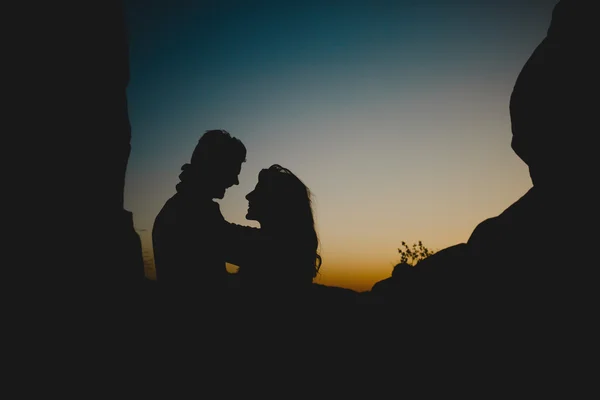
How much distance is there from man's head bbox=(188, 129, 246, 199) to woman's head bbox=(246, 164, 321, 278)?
1.98ft

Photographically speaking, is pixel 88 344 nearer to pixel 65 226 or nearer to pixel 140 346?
pixel 140 346

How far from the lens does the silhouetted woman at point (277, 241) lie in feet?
15.4

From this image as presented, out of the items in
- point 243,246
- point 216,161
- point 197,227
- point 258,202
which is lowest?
point 243,246

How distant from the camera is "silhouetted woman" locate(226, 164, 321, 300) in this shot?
4684mm

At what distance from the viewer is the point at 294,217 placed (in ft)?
16.9

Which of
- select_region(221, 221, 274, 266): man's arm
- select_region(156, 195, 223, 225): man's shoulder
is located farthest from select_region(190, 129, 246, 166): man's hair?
select_region(221, 221, 274, 266): man's arm

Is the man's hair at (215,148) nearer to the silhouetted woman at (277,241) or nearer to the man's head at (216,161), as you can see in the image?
the man's head at (216,161)

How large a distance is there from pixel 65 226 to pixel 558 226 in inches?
264

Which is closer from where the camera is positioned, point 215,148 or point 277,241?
point 215,148

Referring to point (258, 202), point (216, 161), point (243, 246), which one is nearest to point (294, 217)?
point (258, 202)

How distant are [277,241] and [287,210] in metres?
0.57

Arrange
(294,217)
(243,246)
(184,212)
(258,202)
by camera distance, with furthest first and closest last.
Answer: (258,202), (294,217), (243,246), (184,212)

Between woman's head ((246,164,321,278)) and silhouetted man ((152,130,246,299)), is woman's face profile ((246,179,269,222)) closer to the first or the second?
woman's head ((246,164,321,278))

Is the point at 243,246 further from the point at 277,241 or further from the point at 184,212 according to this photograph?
the point at 184,212
